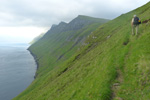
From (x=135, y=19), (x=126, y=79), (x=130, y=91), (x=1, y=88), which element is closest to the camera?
(x=130, y=91)

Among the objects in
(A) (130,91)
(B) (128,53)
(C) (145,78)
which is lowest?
(A) (130,91)

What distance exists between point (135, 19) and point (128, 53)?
879 cm

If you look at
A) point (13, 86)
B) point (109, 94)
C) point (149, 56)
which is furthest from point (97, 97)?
point (13, 86)

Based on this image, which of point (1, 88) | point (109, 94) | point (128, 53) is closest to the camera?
point (109, 94)

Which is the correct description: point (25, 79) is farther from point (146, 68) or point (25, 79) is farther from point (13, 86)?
point (146, 68)

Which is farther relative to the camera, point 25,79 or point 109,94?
point 25,79

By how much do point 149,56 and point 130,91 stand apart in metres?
7.10

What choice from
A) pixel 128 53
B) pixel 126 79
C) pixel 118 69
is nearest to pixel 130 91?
pixel 126 79

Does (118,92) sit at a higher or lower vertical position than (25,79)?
higher

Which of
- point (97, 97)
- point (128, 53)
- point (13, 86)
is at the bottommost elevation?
point (13, 86)

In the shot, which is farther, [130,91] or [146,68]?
[146,68]

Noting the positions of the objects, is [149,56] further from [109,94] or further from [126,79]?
[109,94]

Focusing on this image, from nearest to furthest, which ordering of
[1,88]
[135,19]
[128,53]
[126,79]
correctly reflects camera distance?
[126,79]
[128,53]
[135,19]
[1,88]

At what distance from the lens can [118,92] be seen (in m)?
14.7
